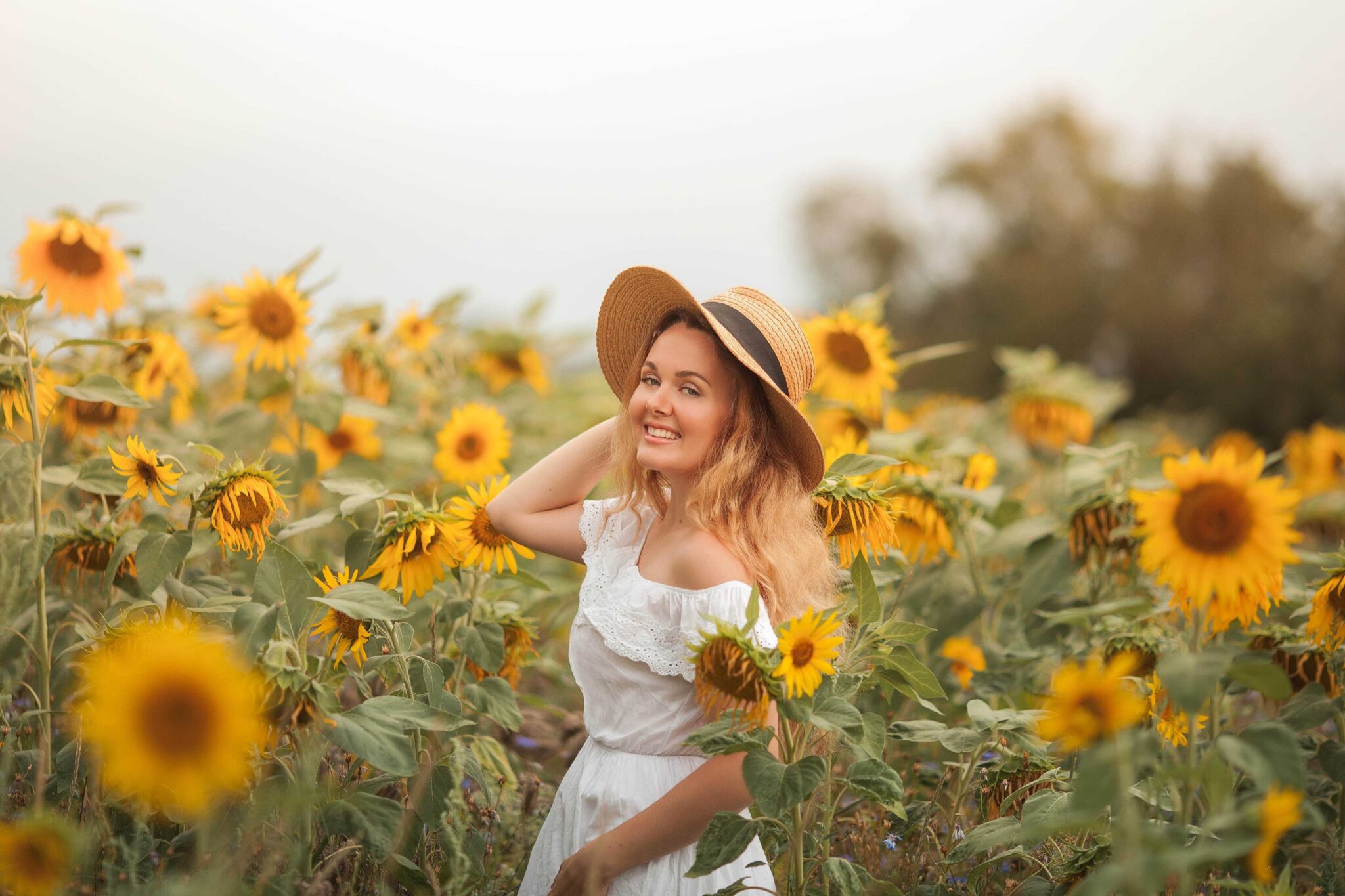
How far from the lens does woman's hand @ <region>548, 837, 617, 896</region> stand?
1539mm

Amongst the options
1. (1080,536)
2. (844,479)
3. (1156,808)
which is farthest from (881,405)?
(1156,808)

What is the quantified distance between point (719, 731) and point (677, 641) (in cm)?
23

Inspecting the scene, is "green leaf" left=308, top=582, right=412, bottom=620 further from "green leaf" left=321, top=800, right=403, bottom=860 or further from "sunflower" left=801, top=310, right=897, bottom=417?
"sunflower" left=801, top=310, right=897, bottom=417

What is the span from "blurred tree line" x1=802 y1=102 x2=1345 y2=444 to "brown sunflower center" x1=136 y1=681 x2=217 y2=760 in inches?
434

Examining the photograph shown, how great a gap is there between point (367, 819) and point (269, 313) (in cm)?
163

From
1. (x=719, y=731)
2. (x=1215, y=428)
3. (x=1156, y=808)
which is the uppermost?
(x=719, y=731)

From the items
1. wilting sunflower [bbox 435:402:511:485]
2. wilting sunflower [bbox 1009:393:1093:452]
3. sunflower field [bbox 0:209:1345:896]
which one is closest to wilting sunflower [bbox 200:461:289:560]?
sunflower field [bbox 0:209:1345:896]

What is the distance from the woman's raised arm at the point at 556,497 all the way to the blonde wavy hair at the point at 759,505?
144mm

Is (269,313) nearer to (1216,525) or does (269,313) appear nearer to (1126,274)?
(1216,525)

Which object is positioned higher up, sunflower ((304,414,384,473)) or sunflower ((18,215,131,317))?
sunflower ((18,215,131,317))

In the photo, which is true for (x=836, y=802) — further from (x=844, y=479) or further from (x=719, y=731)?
(x=844, y=479)

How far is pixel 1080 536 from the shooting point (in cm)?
227

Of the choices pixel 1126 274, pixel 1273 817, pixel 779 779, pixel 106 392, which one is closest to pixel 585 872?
pixel 779 779

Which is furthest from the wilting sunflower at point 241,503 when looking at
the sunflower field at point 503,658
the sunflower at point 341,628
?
the sunflower at point 341,628
